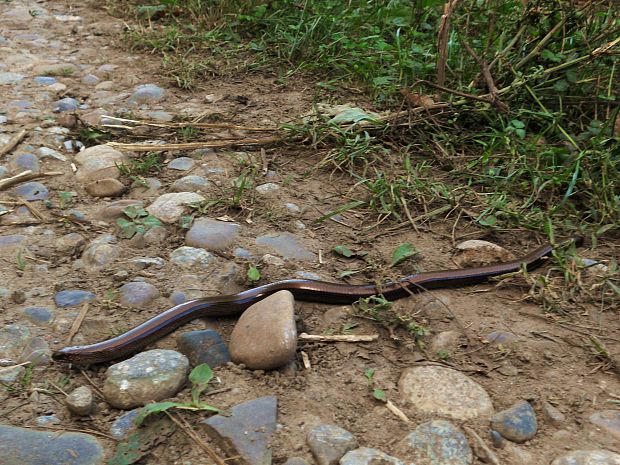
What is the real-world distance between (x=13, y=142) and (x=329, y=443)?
92.2 inches

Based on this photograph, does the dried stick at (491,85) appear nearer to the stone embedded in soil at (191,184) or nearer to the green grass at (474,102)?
the green grass at (474,102)

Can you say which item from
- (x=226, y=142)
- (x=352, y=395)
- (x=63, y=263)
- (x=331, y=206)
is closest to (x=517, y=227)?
(x=331, y=206)

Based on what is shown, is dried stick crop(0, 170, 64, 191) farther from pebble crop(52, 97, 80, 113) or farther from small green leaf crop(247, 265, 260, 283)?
small green leaf crop(247, 265, 260, 283)

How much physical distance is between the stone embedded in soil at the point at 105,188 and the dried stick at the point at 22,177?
0.80 feet

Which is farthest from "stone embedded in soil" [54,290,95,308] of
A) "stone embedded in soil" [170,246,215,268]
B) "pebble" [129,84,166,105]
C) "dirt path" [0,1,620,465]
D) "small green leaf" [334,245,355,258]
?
"pebble" [129,84,166,105]

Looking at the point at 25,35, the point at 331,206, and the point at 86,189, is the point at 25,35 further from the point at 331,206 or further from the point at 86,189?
the point at 331,206

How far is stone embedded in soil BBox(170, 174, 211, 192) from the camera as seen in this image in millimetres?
2973

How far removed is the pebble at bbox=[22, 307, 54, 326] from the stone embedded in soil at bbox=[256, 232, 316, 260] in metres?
0.83

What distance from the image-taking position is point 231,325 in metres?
2.22

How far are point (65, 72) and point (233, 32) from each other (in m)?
1.14

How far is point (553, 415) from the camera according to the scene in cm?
184

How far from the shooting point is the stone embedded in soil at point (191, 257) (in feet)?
8.15

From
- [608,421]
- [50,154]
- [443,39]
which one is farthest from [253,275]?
[443,39]

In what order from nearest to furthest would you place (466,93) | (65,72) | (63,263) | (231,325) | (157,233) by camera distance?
(231,325) < (63,263) < (157,233) < (466,93) < (65,72)
